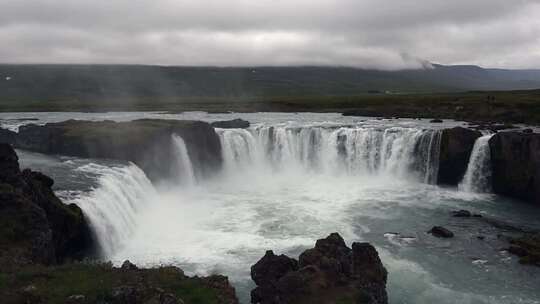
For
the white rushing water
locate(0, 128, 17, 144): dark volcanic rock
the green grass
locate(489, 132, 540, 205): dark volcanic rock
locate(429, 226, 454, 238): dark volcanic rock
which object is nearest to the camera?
the green grass

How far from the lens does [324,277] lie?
21.1m

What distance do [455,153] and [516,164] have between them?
227 inches

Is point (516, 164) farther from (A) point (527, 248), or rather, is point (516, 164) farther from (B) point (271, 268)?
(B) point (271, 268)

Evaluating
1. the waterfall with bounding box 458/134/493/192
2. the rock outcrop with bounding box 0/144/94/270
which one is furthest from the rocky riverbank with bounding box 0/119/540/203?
the rock outcrop with bounding box 0/144/94/270

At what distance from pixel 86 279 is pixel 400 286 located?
15.3 m

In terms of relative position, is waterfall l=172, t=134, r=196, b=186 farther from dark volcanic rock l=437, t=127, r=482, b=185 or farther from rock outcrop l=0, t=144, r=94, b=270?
dark volcanic rock l=437, t=127, r=482, b=185

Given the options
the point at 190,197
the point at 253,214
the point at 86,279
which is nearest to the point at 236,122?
the point at 190,197

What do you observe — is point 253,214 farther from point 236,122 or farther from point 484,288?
point 236,122

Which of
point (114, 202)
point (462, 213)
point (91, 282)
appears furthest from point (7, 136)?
point (462, 213)

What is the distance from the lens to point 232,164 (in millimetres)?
57188

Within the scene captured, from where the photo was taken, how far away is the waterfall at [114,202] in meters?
29.3

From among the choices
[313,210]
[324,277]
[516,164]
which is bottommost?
[313,210]

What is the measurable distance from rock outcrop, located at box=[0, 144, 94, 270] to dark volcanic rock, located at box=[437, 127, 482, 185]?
1392 inches

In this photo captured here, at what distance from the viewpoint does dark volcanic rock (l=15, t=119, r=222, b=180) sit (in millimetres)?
47500
